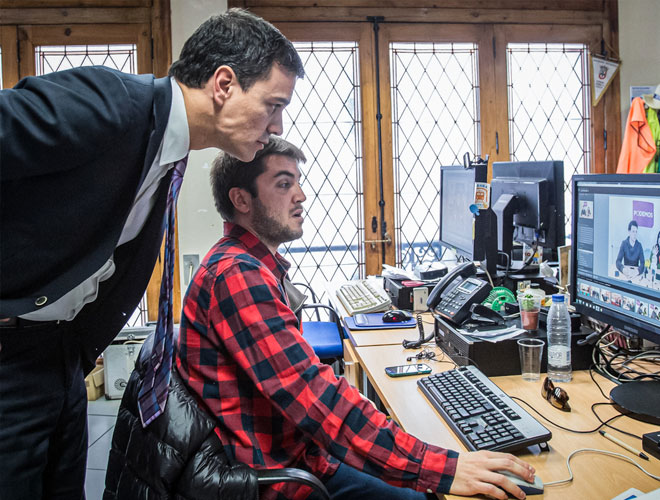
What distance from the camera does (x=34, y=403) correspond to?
141cm

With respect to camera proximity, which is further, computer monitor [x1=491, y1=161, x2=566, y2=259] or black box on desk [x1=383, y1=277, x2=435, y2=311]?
black box on desk [x1=383, y1=277, x2=435, y2=311]

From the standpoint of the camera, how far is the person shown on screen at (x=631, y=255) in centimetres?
139

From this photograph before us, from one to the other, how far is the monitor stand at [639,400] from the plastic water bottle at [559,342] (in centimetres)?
15

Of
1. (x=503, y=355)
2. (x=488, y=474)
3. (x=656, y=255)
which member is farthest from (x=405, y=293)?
(x=488, y=474)

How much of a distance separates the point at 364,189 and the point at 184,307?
9.26ft

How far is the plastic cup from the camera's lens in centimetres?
158

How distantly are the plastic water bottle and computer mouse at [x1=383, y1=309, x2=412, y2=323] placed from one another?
79 cm

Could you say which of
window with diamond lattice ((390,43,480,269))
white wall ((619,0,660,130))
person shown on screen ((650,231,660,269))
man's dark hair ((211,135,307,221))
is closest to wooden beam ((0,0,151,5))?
window with diamond lattice ((390,43,480,269))

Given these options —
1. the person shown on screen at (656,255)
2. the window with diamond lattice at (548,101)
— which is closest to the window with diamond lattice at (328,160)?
the window with diamond lattice at (548,101)

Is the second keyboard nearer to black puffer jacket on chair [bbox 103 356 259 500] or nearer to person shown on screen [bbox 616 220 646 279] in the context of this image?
person shown on screen [bbox 616 220 646 279]

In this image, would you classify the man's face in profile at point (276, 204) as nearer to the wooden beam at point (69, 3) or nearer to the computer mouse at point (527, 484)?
the computer mouse at point (527, 484)

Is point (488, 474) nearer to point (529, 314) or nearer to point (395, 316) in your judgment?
point (529, 314)

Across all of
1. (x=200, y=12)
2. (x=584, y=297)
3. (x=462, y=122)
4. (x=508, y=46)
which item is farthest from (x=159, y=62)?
(x=584, y=297)

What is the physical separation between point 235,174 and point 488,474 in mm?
→ 1033
